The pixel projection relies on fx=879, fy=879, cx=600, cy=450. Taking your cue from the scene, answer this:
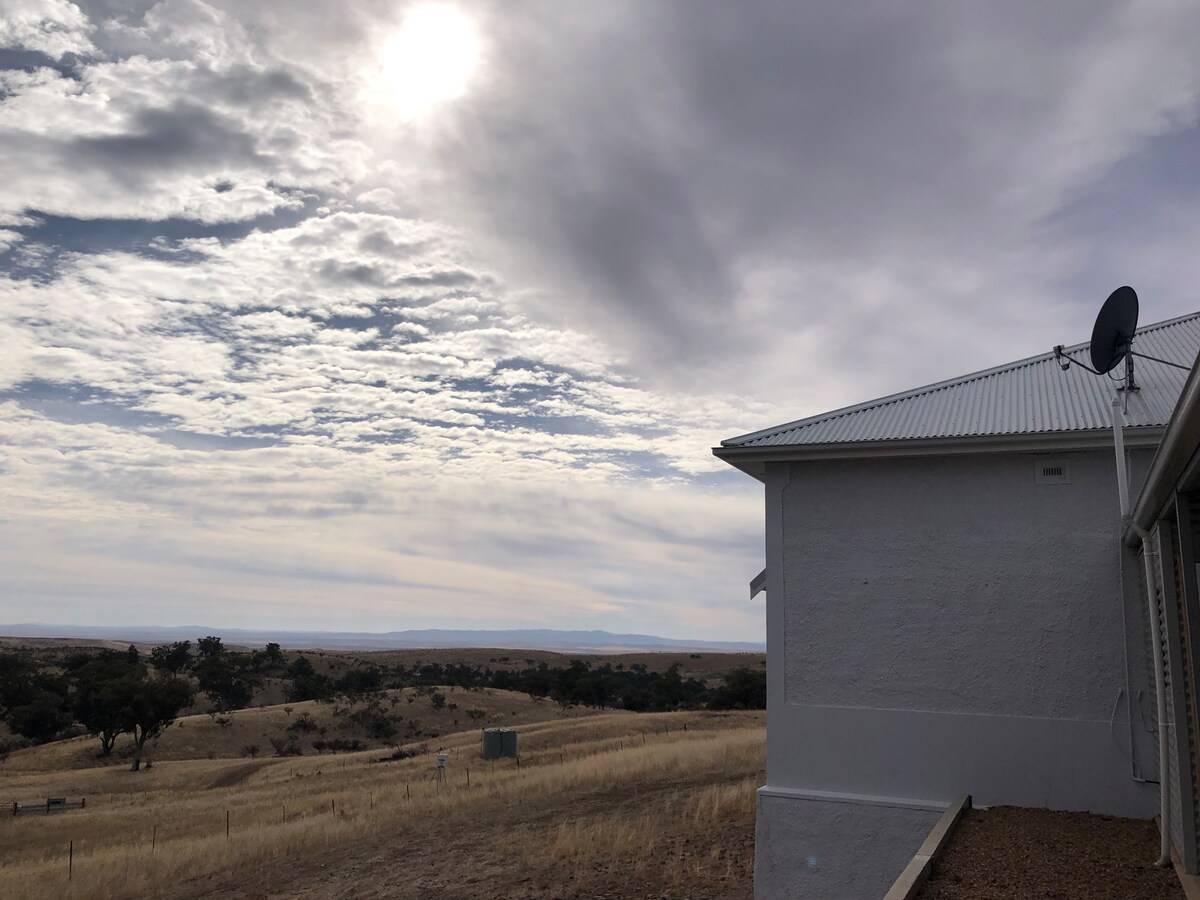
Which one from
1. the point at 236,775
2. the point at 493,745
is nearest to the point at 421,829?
the point at 493,745

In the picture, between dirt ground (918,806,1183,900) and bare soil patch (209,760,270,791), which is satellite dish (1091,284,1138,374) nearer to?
dirt ground (918,806,1183,900)

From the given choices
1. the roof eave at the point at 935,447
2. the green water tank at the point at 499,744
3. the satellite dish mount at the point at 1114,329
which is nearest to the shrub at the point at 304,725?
the green water tank at the point at 499,744

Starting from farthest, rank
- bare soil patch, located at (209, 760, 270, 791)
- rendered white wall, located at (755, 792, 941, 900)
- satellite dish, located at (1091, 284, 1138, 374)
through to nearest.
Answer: bare soil patch, located at (209, 760, 270, 791) → rendered white wall, located at (755, 792, 941, 900) → satellite dish, located at (1091, 284, 1138, 374)

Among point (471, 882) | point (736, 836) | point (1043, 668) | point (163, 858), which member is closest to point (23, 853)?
point (163, 858)

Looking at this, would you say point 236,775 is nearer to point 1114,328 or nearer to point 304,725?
point 304,725

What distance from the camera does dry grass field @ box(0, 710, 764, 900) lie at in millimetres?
14086

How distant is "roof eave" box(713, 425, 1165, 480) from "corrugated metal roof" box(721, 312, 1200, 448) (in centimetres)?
6

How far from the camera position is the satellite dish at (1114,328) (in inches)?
373

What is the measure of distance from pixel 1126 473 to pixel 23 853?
81.3 feet

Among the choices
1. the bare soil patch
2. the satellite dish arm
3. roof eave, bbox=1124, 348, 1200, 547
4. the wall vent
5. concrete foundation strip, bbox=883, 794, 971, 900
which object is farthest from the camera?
the bare soil patch

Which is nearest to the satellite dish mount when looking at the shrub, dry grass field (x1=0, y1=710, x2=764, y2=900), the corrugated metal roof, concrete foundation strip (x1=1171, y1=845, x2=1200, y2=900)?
the corrugated metal roof

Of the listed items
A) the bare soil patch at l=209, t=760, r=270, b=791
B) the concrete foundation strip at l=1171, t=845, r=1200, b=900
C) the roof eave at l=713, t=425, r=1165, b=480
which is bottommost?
the bare soil patch at l=209, t=760, r=270, b=791

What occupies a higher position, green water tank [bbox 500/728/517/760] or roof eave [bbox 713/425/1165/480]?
roof eave [bbox 713/425/1165/480]

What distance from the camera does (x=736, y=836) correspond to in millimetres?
15125
